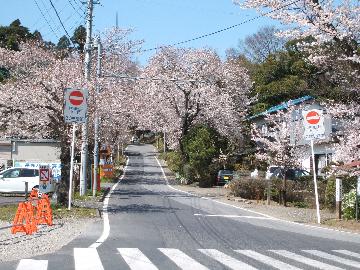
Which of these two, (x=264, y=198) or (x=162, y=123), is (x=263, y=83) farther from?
(x=264, y=198)

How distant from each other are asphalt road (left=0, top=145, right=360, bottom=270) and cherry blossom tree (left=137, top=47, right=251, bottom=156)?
27673 mm

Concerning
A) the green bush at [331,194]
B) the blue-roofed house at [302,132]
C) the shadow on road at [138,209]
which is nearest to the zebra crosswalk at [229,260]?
the shadow on road at [138,209]

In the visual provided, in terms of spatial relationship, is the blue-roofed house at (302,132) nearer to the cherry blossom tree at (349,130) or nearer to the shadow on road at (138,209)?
the shadow on road at (138,209)

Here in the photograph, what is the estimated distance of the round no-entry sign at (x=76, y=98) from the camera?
Answer: 17.4 metres

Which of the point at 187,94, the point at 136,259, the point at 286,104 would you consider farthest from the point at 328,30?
the point at 187,94

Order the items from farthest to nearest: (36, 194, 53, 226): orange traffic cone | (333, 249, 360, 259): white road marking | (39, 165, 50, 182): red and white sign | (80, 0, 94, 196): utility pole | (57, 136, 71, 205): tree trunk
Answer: (80, 0, 94, 196): utility pole < (57, 136, 71, 205): tree trunk < (39, 165, 50, 182): red and white sign < (36, 194, 53, 226): orange traffic cone < (333, 249, 360, 259): white road marking

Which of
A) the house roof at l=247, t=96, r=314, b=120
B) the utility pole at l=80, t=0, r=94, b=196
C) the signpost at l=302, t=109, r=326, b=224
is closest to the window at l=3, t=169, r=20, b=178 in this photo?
the utility pole at l=80, t=0, r=94, b=196

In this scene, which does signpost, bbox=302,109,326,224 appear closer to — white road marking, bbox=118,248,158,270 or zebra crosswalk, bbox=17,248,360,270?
zebra crosswalk, bbox=17,248,360,270

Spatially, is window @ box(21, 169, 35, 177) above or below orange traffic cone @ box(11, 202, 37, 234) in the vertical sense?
above

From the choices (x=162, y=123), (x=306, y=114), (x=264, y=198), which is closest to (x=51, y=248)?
(x=306, y=114)

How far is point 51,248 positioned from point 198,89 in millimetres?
35721

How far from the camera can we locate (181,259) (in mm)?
9438

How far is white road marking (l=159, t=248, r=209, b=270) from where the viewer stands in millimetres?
8703

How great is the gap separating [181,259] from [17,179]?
19695mm
